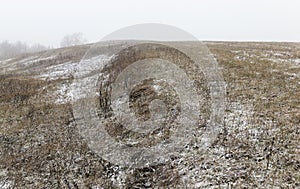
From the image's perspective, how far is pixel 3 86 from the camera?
2628 cm

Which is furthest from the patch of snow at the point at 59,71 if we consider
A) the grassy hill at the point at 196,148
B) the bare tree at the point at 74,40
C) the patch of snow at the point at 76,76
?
the bare tree at the point at 74,40

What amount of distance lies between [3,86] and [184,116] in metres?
18.4

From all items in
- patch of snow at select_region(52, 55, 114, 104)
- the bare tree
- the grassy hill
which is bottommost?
the grassy hill

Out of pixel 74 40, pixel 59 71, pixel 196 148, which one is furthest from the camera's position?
pixel 74 40

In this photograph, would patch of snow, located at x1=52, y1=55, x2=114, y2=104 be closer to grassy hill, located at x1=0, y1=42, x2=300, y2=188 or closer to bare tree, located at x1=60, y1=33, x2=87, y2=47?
grassy hill, located at x1=0, y1=42, x2=300, y2=188

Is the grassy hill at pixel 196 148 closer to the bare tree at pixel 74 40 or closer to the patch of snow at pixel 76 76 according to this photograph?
the patch of snow at pixel 76 76

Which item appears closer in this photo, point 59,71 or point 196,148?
point 196,148

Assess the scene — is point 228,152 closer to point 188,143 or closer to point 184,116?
point 188,143

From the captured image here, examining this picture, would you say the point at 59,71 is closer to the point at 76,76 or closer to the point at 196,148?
the point at 76,76

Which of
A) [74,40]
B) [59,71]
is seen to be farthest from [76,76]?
[74,40]

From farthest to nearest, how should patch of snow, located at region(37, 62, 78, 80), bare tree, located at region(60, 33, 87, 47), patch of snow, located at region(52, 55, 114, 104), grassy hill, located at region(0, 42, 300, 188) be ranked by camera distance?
bare tree, located at region(60, 33, 87, 47) < patch of snow, located at region(37, 62, 78, 80) < patch of snow, located at region(52, 55, 114, 104) < grassy hill, located at region(0, 42, 300, 188)

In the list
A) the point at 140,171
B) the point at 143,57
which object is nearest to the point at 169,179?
the point at 140,171

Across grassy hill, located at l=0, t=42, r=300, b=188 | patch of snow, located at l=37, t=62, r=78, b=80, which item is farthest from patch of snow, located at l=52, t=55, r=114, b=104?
grassy hill, located at l=0, t=42, r=300, b=188

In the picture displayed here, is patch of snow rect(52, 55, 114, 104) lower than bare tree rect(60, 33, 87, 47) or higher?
lower
